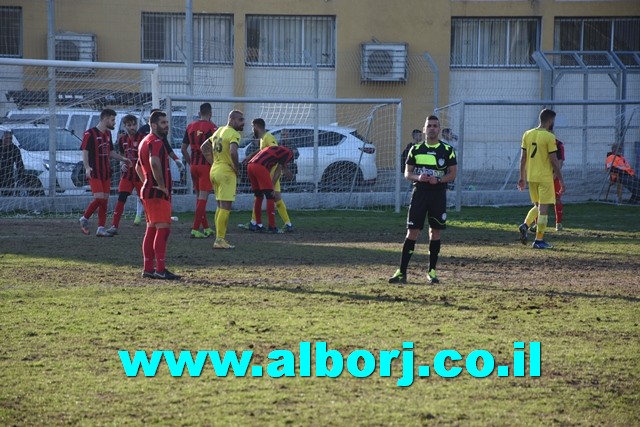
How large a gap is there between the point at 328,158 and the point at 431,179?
10950mm

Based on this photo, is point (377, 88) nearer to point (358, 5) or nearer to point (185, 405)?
point (358, 5)

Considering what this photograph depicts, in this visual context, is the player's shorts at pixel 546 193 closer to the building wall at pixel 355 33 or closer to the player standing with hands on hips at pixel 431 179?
the player standing with hands on hips at pixel 431 179

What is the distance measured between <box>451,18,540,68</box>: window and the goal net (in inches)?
526

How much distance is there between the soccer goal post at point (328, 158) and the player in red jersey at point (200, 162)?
15.8 feet

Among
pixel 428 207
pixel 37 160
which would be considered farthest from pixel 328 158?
pixel 428 207

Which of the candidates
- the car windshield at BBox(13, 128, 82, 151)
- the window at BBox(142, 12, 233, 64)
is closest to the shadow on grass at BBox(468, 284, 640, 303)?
the car windshield at BBox(13, 128, 82, 151)

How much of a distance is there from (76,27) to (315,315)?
70.2 ft

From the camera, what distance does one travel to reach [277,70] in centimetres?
2873

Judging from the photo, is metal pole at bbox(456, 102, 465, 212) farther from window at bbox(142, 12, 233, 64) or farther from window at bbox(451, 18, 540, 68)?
window at bbox(142, 12, 233, 64)

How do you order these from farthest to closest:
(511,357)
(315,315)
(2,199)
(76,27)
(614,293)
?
(76,27) < (2,199) < (614,293) < (315,315) < (511,357)

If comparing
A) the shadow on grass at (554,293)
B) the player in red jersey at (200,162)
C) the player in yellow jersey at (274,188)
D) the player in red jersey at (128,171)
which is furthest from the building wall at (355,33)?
the shadow on grass at (554,293)

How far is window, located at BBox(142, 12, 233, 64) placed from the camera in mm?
28859

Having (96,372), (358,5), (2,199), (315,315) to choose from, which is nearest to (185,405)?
(96,372)

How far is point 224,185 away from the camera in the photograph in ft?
44.5
